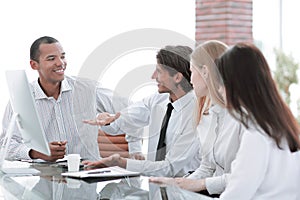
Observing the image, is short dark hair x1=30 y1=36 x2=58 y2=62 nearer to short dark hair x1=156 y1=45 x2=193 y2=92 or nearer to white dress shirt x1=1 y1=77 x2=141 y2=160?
white dress shirt x1=1 y1=77 x2=141 y2=160

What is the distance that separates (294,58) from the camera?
439cm

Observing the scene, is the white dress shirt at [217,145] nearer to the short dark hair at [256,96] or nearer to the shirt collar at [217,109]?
the shirt collar at [217,109]

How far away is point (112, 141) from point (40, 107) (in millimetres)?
429

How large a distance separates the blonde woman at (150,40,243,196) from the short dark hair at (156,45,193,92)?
0.22m

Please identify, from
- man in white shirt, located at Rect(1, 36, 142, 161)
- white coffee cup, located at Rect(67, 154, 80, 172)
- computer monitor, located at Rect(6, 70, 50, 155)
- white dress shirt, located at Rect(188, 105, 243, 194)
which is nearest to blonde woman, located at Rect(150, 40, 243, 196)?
white dress shirt, located at Rect(188, 105, 243, 194)

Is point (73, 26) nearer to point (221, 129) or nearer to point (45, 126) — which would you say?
point (45, 126)

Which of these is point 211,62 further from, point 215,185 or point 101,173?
point 101,173

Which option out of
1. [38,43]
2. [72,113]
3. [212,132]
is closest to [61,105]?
[72,113]

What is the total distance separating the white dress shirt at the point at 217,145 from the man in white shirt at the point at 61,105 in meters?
0.71

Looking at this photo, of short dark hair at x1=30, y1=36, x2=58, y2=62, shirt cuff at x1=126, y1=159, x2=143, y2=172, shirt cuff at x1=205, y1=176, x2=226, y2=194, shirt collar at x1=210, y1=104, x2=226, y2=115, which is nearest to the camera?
shirt cuff at x1=205, y1=176, x2=226, y2=194

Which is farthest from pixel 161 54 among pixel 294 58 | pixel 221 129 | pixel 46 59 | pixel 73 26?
pixel 294 58

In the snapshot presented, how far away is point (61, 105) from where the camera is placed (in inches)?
114

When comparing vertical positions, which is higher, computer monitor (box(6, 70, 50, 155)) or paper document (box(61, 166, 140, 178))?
computer monitor (box(6, 70, 50, 155))

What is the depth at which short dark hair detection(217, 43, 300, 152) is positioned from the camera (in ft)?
5.32
